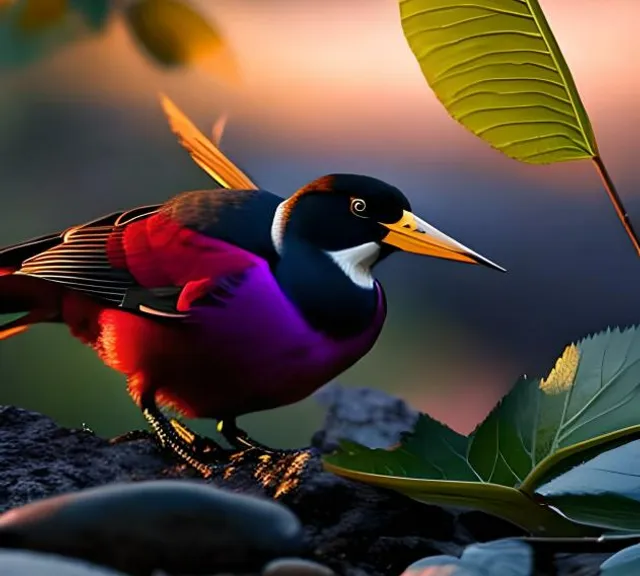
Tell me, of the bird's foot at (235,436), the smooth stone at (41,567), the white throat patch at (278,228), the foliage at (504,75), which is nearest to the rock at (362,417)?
the bird's foot at (235,436)

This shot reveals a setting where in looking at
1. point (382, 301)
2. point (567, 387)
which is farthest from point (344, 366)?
point (567, 387)

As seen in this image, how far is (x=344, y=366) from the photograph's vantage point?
866mm

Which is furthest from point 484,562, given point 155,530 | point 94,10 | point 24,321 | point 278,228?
point 94,10

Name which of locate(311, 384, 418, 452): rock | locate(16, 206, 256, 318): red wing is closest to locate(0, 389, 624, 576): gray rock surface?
Result: locate(16, 206, 256, 318): red wing

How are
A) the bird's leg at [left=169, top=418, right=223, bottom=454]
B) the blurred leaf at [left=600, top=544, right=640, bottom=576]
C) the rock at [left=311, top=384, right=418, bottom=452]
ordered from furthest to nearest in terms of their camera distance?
the rock at [left=311, top=384, right=418, bottom=452] < the bird's leg at [left=169, top=418, right=223, bottom=454] < the blurred leaf at [left=600, top=544, right=640, bottom=576]

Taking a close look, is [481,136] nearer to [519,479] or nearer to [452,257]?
[452,257]

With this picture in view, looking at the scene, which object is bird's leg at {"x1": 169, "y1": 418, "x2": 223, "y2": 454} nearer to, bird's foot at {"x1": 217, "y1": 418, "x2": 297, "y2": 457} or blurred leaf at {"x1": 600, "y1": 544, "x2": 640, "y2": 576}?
A: bird's foot at {"x1": 217, "y1": 418, "x2": 297, "y2": 457}

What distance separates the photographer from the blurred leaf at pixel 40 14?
3.18ft

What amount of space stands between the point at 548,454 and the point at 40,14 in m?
0.57

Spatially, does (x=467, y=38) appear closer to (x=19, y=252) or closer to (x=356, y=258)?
(x=356, y=258)

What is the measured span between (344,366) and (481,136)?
20 centimetres

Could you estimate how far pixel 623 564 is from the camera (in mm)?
686

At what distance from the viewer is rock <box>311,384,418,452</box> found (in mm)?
1122

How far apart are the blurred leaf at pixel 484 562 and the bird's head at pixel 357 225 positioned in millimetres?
234
